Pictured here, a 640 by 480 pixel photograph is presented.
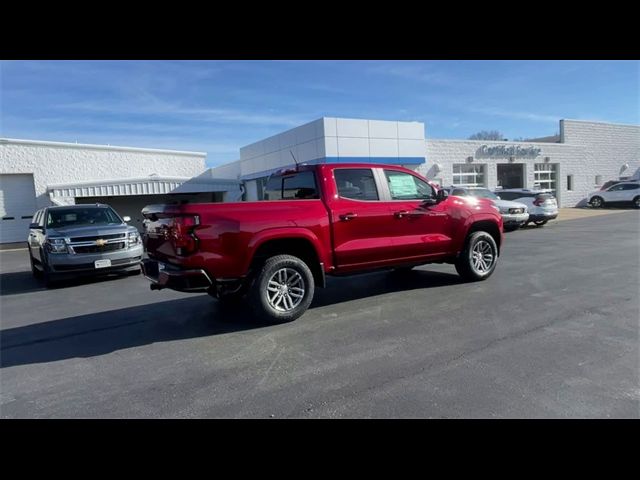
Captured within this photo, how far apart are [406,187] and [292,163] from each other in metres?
18.6

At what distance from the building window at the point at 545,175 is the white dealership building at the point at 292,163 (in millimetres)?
71

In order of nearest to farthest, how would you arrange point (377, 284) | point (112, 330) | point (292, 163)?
point (112, 330) → point (377, 284) → point (292, 163)

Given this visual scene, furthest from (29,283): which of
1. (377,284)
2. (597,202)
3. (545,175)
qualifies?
(597,202)

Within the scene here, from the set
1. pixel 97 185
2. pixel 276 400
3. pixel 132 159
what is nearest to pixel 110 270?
pixel 276 400

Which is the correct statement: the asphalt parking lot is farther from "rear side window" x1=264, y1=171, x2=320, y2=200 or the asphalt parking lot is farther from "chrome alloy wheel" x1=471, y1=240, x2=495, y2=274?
"rear side window" x1=264, y1=171, x2=320, y2=200

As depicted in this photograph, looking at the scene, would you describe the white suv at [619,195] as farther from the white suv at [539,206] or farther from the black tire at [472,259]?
the black tire at [472,259]

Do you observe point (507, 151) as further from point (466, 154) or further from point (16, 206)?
point (16, 206)

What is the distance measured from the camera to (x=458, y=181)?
82.3 ft

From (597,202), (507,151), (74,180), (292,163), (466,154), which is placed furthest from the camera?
(597,202)

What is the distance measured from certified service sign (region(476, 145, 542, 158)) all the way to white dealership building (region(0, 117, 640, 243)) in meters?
0.06

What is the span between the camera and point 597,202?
28.8 m

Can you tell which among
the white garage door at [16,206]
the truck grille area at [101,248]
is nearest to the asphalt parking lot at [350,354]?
the truck grille area at [101,248]

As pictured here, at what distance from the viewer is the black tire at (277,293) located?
5.00 m

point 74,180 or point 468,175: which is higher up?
point 74,180
